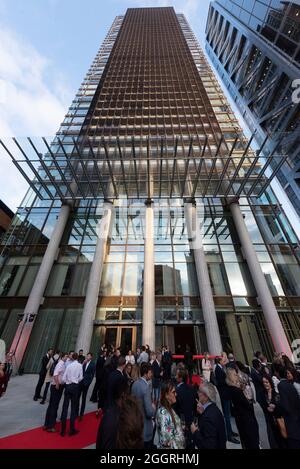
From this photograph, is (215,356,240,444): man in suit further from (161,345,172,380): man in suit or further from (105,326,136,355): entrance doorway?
→ (105,326,136,355): entrance doorway

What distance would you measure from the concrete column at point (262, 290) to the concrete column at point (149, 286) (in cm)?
809

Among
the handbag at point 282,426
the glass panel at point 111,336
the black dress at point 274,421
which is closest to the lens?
the handbag at point 282,426

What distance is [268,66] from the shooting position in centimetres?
2733

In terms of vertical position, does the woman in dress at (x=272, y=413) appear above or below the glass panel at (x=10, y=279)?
below

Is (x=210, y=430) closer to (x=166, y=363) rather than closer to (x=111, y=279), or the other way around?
(x=166, y=363)

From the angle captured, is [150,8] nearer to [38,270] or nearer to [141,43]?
[141,43]

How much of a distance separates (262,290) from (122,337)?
11111mm

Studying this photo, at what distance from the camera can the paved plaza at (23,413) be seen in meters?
5.25

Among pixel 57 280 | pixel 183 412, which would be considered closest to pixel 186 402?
pixel 183 412

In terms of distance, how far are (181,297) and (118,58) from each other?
5102 cm

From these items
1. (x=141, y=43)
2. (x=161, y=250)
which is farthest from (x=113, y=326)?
(x=141, y=43)

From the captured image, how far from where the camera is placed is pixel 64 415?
506 cm

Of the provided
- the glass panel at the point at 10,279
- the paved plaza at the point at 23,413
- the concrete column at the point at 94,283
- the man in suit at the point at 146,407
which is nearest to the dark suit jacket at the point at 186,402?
the man in suit at the point at 146,407

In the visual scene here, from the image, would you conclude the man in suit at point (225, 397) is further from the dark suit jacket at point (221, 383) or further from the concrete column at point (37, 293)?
the concrete column at point (37, 293)
